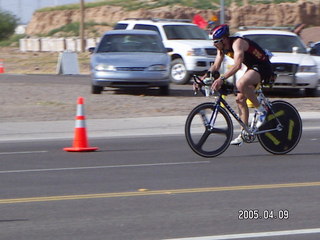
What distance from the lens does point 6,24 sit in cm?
7125

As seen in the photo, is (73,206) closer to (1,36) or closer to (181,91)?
(181,91)

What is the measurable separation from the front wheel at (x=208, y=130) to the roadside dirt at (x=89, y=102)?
6030 mm

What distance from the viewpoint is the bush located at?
233 feet

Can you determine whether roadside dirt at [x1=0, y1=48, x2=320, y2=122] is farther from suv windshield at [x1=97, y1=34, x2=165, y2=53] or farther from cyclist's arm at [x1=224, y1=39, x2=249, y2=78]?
cyclist's arm at [x1=224, y1=39, x2=249, y2=78]

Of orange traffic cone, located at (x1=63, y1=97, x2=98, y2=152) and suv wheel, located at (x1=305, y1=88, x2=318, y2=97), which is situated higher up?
orange traffic cone, located at (x1=63, y1=97, x2=98, y2=152)

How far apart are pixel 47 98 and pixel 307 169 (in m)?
11.4

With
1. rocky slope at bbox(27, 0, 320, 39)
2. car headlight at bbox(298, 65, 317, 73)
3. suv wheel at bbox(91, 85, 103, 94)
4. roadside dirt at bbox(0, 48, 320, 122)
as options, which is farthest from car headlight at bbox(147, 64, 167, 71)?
rocky slope at bbox(27, 0, 320, 39)

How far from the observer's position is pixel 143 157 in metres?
11.9

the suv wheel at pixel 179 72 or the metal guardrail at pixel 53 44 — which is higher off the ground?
the suv wheel at pixel 179 72

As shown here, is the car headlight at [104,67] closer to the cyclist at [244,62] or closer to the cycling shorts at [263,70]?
the cyclist at [244,62]

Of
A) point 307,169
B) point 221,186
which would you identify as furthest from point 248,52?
point 221,186

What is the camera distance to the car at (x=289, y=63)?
66.5 ft

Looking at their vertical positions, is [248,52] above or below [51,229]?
above

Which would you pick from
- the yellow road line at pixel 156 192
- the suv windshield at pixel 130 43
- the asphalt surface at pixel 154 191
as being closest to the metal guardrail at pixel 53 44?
the suv windshield at pixel 130 43
